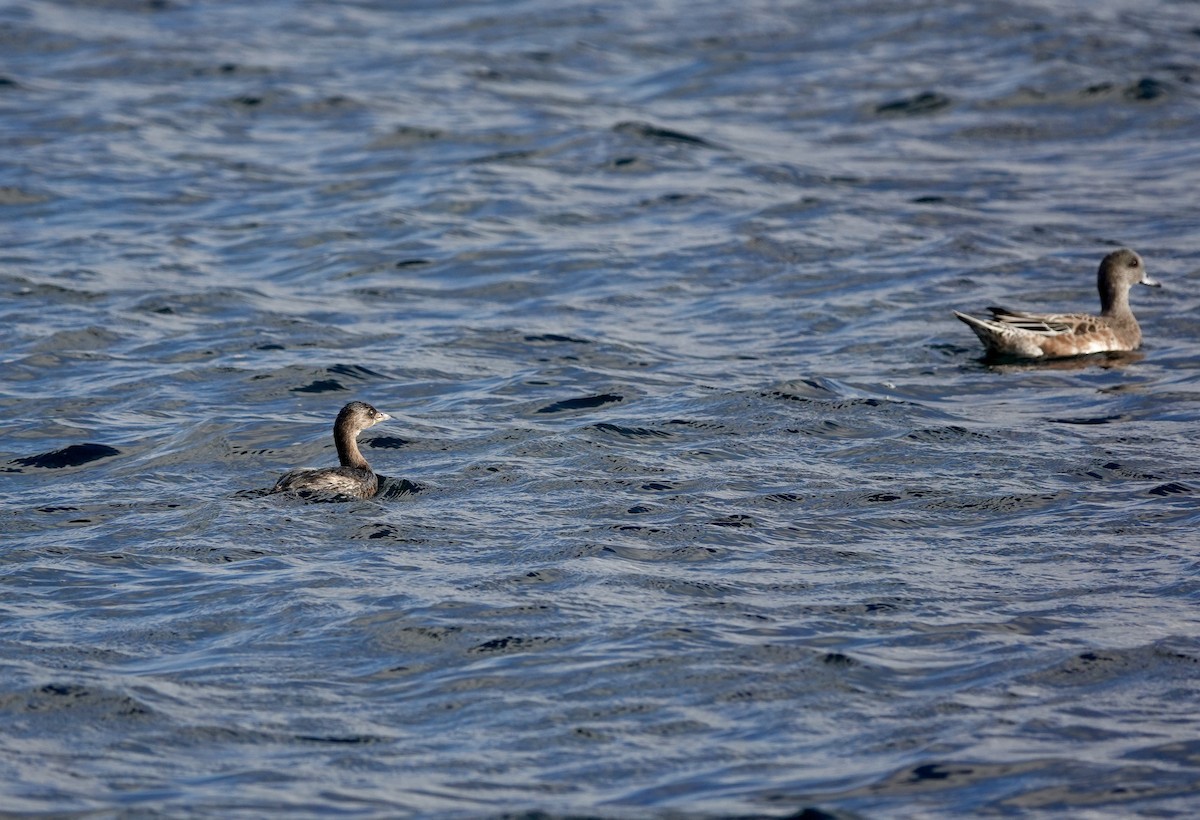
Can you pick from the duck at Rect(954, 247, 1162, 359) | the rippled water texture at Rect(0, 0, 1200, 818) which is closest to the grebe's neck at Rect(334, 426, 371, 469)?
the rippled water texture at Rect(0, 0, 1200, 818)

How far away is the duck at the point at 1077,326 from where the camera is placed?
15344 mm

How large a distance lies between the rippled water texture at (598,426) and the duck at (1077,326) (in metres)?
0.23

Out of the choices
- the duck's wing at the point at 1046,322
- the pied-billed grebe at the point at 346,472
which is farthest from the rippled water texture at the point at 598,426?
the duck's wing at the point at 1046,322

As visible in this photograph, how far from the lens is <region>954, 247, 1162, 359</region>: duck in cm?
1534

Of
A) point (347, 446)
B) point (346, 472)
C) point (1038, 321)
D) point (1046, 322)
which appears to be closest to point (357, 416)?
point (347, 446)

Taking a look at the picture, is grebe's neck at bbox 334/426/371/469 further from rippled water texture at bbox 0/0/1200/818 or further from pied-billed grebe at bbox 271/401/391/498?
rippled water texture at bbox 0/0/1200/818

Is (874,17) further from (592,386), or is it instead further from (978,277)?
(592,386)

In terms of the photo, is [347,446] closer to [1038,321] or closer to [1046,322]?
[1038,321]

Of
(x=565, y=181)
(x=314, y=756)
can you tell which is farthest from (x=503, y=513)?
(x=565, y=181)

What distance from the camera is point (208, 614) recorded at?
9961 millimetres

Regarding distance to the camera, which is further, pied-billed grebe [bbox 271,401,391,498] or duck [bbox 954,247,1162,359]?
duck [bbox 954,247,1162,359]

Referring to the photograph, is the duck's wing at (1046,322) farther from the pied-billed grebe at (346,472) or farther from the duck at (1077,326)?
the pied-billed grebe at (346,472)

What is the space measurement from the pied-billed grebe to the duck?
A: 5.74m

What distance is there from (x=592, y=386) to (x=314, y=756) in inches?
266
